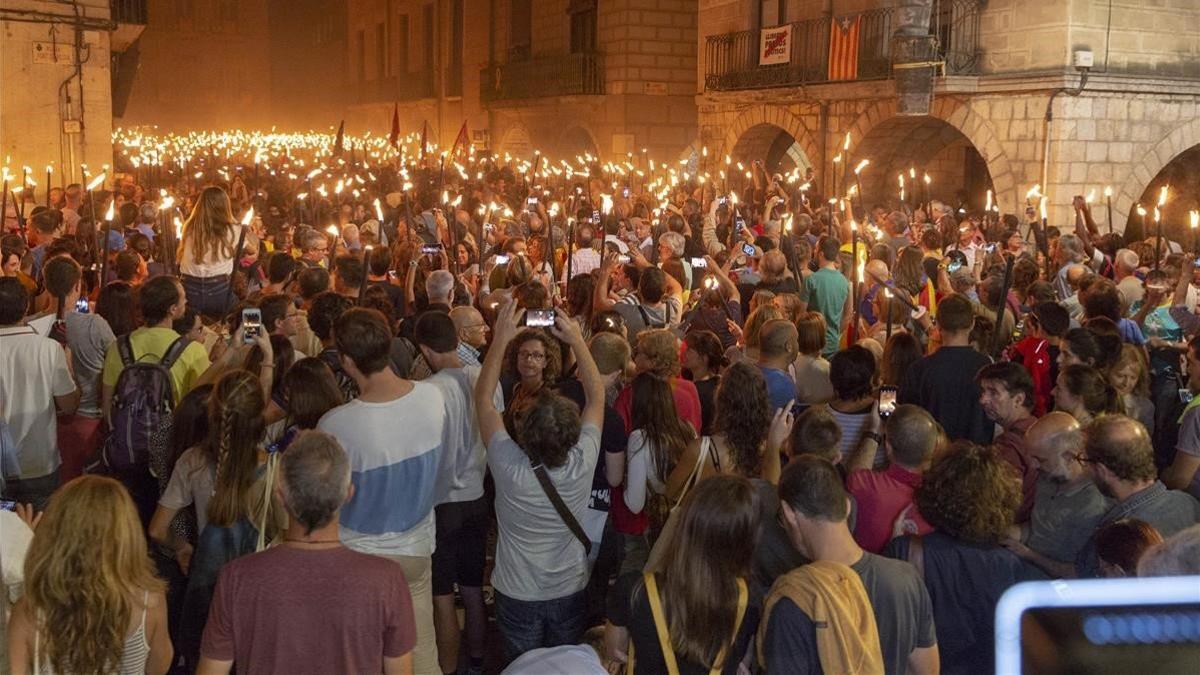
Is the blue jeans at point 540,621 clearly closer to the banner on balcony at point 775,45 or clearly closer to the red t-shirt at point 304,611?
the red t-shirt at point 304,611

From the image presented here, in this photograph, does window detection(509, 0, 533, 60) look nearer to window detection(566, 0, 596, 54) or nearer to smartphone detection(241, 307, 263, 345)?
window detection(566, 0, 596, 54)

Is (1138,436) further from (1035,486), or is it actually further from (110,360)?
(110,360)

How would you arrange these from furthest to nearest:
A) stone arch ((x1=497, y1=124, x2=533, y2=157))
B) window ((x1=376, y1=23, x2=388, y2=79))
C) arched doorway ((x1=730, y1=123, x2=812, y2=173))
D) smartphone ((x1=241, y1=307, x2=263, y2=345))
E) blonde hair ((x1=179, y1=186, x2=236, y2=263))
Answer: window ((x1=376, y1=23, x2=388, y2=79)) < stone arch ((x1=497, y1=124, x2=533, y2=157)) < arched doorway ((x1=730, y1=123, x2=812, y2=173)) < blonde hair ((x1=179, y1=186, x2=236, y2=263)) < smartphone ((x1=241, y1=307, x2=263, y2=345))

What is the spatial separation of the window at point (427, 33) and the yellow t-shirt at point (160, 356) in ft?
108

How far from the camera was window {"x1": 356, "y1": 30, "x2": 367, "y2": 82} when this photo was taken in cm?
4522

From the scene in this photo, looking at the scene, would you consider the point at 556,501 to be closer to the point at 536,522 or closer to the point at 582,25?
the point at 536,522

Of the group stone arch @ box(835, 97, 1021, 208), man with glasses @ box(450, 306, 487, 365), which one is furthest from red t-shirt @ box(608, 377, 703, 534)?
stone arch @ box(835, 97, 1021, 208)

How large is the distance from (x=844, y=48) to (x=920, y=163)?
3034mm

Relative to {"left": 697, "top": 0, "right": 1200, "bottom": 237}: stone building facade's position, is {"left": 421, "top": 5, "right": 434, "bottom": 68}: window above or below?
above

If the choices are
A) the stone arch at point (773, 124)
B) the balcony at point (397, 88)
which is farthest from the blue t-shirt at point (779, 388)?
the balcony at point (397, 88)

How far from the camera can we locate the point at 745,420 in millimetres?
4492

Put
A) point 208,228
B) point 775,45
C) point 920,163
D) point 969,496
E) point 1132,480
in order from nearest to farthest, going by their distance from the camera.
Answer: point 969,496 → point 1132,480 → point 208,228 → point 775,45 → point 920,163

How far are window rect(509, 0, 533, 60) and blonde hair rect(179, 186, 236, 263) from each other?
24066 mm

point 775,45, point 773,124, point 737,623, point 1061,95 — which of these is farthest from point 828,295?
point 773,124
